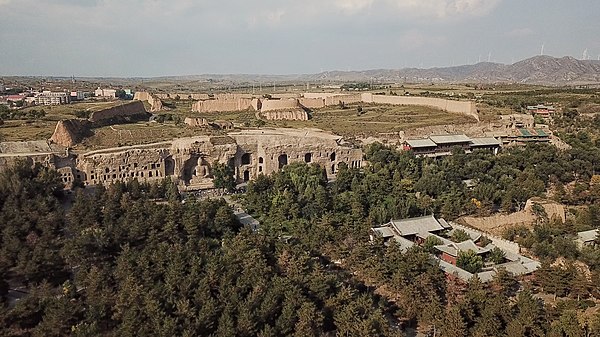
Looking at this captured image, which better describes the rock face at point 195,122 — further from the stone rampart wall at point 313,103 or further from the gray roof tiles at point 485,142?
the gray roof tiles at point 485,142

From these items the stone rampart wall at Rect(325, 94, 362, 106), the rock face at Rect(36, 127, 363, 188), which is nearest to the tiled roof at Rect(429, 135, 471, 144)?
the rock face at Rect(36, 127, 363, 188)

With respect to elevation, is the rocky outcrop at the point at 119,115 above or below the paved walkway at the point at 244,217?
above

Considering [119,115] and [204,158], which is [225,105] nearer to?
[119,115]

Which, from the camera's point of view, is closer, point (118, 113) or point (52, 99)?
point (118, 113)

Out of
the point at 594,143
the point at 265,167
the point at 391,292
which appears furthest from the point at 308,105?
the point at 391,292

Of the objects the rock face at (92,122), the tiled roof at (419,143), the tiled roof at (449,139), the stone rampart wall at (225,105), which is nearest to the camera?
the rock face at (92,122)

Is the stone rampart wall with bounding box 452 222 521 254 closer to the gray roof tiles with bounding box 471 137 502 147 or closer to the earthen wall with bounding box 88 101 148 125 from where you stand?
the gray roof tiles with bounding box 471 137 502 147

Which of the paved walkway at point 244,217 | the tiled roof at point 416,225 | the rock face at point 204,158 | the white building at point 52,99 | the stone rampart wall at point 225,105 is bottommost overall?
the paved walkway at point 244,217

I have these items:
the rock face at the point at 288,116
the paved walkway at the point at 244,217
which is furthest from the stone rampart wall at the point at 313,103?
the paved walkway at the point at 244,217

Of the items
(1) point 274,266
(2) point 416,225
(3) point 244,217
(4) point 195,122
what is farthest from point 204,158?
(1) point 274,266
